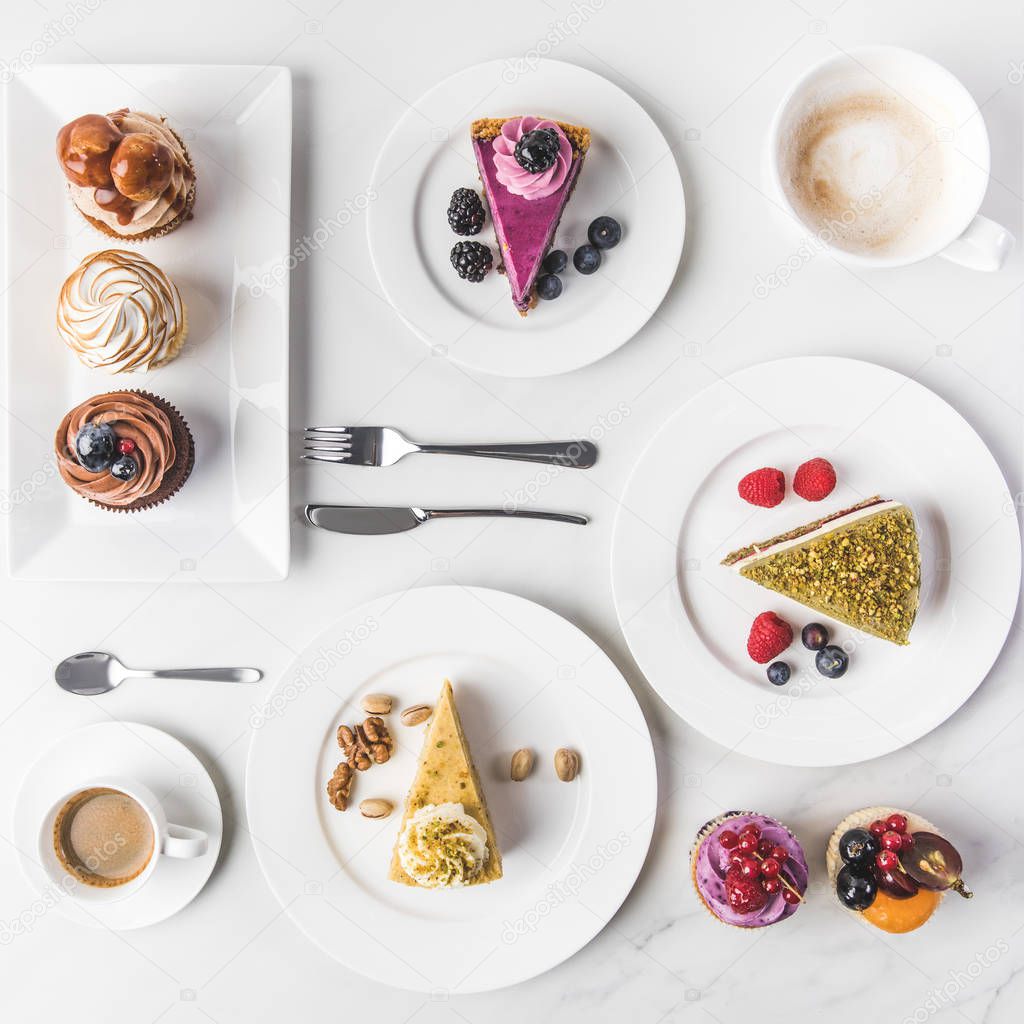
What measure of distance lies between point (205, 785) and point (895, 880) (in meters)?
1.58

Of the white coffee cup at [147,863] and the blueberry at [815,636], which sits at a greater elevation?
the blueberry at [815,636]

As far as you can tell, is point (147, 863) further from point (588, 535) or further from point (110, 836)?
point (588, 535)

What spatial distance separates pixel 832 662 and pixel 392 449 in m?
1.13

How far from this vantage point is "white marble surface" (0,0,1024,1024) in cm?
198

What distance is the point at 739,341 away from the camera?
1995 millimetres

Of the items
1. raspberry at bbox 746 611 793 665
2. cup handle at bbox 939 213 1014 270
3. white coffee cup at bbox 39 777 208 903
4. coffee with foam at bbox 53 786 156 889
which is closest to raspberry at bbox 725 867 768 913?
raspberry at bbox 746 611 793 665

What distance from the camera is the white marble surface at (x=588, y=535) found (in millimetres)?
1979

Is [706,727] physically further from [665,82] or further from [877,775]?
[665,82]

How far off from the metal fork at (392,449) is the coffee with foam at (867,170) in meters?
0.74

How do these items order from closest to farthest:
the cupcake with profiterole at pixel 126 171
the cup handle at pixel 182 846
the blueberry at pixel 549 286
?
1. the cupcake with profiterole at pixel 126 171
2. the cup handle at pixel 182 846
3. the blueberry at pixel 549 286

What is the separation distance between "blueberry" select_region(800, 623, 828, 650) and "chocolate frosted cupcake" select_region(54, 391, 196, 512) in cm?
148

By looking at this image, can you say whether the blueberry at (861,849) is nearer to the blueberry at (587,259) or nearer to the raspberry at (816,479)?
the raspberry at (816,479)

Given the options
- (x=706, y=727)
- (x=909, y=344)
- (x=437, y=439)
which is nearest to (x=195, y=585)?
(x=437, y=439)

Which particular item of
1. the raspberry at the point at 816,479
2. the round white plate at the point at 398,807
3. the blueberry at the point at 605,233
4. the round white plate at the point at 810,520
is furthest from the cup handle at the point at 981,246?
the round white plate at the point at 398,807
